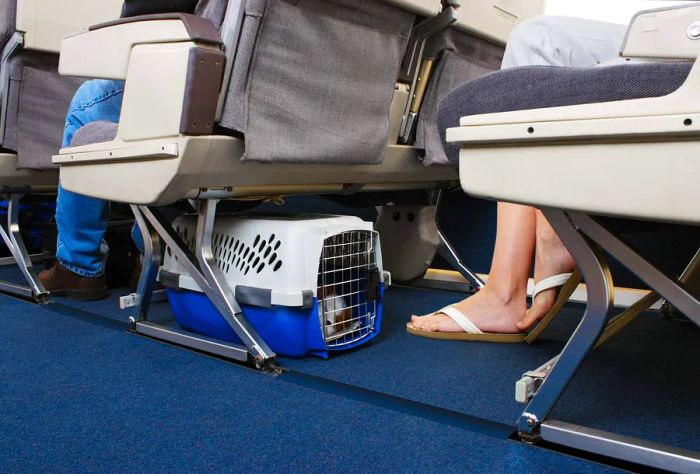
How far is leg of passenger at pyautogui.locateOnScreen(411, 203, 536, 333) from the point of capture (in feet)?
4.83

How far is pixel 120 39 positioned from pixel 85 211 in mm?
725

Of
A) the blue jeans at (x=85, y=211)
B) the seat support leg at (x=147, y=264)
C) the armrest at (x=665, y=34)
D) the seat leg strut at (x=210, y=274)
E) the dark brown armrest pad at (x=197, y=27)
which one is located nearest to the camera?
the armrest at (x=665, y=34)

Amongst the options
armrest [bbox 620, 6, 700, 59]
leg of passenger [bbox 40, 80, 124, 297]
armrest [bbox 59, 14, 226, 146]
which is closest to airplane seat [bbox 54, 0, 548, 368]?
armrest [bbox 59, 14, 226, 146]

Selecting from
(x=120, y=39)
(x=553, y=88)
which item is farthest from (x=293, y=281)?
(x=553, y=88)

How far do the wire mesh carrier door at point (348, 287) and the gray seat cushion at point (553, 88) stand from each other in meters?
0.63

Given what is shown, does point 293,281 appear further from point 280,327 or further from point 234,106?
point 234,106

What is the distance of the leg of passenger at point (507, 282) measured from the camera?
1473 mm

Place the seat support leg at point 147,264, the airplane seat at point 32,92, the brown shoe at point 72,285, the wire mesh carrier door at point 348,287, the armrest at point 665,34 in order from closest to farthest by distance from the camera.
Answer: the armrest at point 665,34
the wire mesh carrier door at point 348,287
the seat support leg at point 147,264
the airplane seat at point 32,92
the brown shoe at point 72,285

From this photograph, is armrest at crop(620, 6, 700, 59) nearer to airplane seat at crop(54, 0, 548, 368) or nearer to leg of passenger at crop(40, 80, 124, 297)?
airplane seat at crop(54, 0, 548, 368)

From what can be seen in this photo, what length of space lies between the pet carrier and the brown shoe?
0.50m

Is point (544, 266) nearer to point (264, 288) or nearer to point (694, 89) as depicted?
point (264, 288)

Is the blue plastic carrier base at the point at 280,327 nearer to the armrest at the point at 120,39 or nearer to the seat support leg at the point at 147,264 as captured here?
the seat support leg at the point at 147,264

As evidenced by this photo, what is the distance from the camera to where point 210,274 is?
136cm

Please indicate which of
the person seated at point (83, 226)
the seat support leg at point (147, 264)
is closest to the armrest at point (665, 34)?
the seat support leg at point (147, 264)
